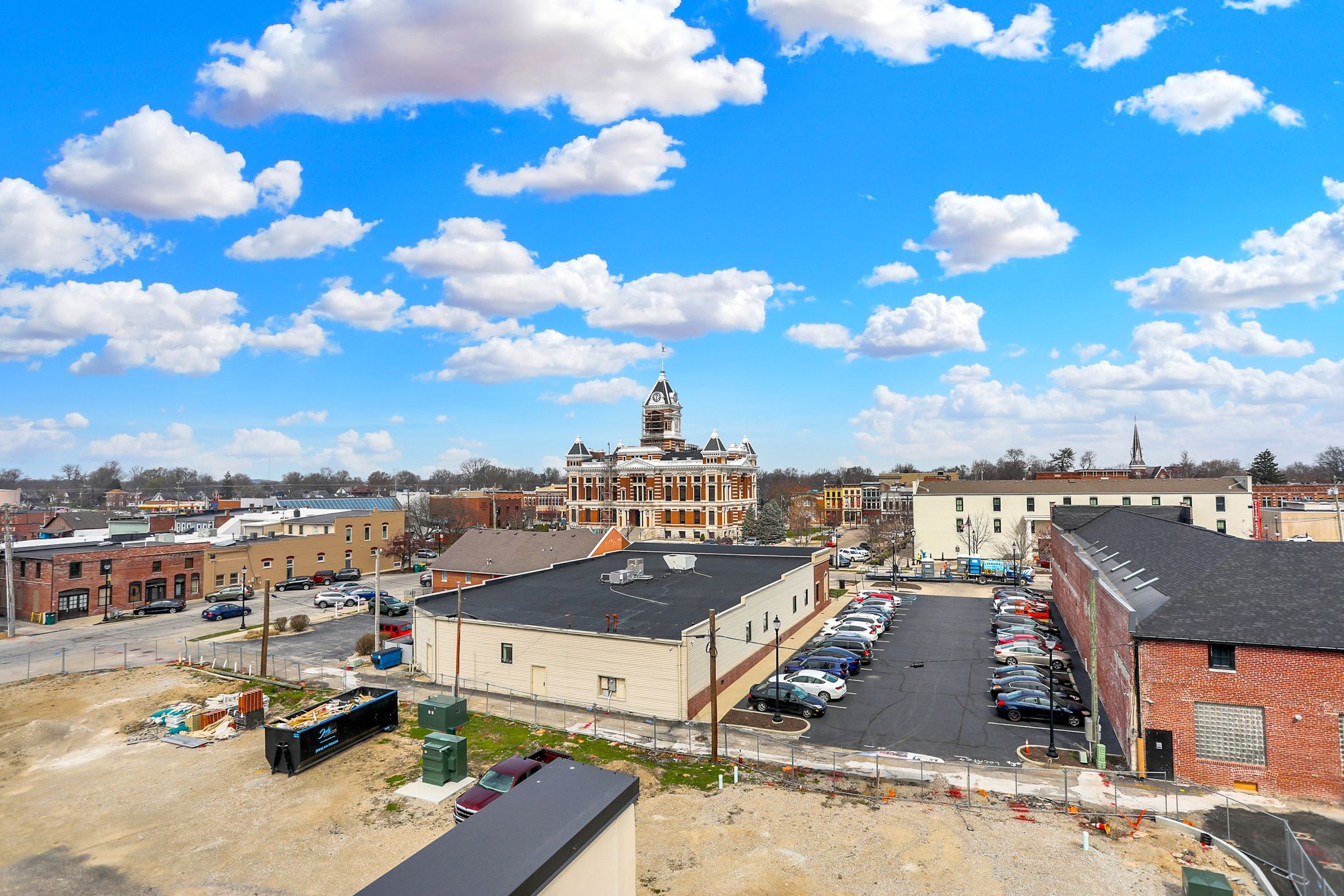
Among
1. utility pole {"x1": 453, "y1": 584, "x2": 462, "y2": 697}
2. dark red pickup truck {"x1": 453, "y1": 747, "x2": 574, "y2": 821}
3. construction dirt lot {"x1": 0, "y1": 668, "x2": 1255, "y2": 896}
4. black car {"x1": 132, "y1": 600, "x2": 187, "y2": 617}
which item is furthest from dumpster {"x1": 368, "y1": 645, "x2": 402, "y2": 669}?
black car {"x1": 132, "y1": 600, "x2": 187, "y2": 617}

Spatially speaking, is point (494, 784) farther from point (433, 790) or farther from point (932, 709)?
point (932, 709)

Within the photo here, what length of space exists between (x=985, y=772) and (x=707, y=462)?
90520 millimetres

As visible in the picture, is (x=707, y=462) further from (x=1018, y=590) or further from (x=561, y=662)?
(x=561, y=662)

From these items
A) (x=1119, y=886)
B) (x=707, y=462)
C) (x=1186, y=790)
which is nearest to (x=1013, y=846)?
(x=1119, y=886)

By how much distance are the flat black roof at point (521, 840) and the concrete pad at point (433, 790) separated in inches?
443

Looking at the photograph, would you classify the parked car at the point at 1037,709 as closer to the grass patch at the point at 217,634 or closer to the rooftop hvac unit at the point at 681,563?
the rooftop hvac unit at the point at 681,563

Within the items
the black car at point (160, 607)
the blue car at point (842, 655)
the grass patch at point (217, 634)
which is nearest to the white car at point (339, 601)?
the grass patch at point (217, 634)

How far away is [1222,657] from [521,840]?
74.1 feet

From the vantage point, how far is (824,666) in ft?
111

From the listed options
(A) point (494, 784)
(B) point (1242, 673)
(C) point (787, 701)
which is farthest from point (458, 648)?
(B) point (1242, 673)

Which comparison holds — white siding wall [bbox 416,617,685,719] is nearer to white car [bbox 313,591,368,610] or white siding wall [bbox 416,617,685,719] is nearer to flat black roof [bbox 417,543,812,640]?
flat black roof [bbox 417,543,812,640]

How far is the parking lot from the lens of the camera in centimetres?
2550

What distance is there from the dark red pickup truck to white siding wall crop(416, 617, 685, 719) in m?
8.61

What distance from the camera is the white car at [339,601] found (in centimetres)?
5384
